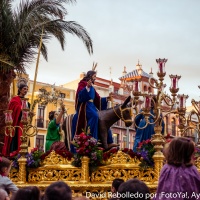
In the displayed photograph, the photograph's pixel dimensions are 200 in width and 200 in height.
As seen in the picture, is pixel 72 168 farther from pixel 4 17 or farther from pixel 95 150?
pixel 4 17

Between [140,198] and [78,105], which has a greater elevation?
[78,105]

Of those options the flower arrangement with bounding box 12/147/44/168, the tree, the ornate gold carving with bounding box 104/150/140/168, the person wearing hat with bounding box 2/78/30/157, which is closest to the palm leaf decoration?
the tree

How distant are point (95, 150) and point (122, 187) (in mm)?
4784

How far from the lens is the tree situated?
11219 millimetres

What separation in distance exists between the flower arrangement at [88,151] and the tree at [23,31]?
10.5ft

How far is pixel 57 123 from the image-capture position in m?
11.7

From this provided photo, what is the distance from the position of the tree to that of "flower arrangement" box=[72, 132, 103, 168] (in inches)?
127

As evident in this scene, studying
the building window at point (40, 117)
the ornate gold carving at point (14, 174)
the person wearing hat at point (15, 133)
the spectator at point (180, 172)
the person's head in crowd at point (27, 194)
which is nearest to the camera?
the person's head in crowd at point (27, 194)

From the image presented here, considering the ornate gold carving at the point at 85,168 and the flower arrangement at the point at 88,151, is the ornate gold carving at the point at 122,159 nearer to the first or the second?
the flower arrangement at the point at 88,151

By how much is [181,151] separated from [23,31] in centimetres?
815

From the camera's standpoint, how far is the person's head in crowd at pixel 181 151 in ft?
13.5

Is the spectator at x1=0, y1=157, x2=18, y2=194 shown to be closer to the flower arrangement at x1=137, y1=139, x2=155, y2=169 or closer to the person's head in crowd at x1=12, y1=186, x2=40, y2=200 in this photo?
the person's head in crowd at x1=12, y1=186, x2=40, y2=200

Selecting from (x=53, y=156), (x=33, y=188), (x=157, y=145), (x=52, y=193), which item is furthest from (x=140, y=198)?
(x=53, y=156)

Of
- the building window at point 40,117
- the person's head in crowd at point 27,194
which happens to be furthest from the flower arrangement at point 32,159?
the building window at point 40,117
